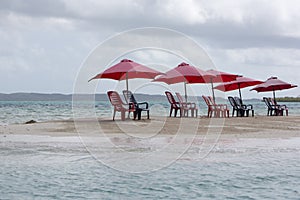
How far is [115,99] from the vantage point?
17844 millimetres

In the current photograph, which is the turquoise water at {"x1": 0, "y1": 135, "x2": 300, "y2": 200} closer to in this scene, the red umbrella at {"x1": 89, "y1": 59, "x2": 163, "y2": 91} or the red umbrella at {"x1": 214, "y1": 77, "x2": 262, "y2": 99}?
the red umbrella at {"x1": 89, "y1": 59, "x2": 163, "y2": 91}

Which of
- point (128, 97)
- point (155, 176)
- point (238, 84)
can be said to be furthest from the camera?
point (238, 84)

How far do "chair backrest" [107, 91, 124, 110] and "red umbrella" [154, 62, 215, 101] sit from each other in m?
3.21

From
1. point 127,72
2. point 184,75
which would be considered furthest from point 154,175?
point 184,75

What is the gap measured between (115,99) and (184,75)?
3893 millimetres

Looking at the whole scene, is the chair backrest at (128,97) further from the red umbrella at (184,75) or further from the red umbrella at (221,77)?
the red umbrella at (221,77)

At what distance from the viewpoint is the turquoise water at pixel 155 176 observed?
23.1ft

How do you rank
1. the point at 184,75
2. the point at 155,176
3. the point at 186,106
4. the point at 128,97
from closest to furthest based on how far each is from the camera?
the point at 155,176 → the point at 128,97 → the point at 184,75 → the point at 186,106

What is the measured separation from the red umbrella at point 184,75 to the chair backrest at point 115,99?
10.5 ft

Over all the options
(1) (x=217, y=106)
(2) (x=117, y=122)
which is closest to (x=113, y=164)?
(2) (x=117, y=122)

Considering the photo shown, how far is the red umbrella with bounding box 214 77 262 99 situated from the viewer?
24.9m

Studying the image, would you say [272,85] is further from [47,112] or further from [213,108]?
[47,112]

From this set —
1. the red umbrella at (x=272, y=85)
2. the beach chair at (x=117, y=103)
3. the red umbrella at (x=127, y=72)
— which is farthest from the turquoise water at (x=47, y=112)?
the beach chair at (x=117, y=103)

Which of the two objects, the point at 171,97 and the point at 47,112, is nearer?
the point at 171,97
